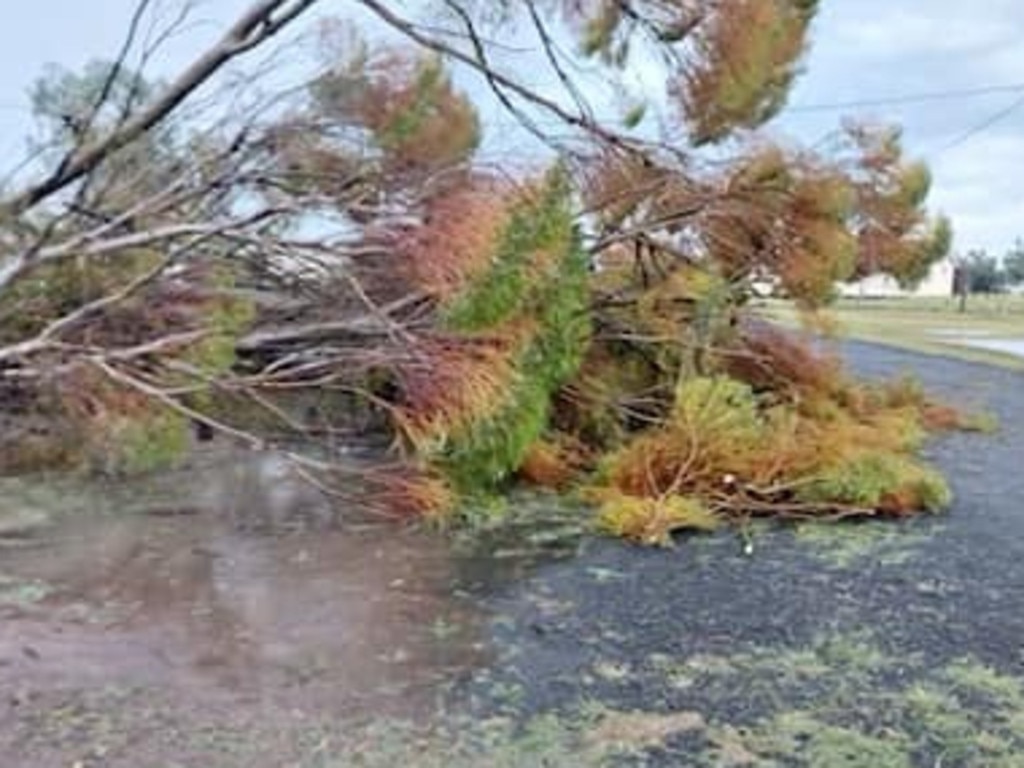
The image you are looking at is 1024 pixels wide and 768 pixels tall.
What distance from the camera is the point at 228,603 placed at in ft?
15.1

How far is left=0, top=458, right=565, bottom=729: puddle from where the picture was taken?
3730 millimetres

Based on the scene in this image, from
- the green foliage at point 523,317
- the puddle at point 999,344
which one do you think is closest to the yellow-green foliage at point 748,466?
the green foliage at point 523,317

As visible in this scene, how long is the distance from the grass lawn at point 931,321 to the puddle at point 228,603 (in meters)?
4.11

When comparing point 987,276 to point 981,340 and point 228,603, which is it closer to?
point 981,340

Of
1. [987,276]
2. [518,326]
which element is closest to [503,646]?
[518,326]

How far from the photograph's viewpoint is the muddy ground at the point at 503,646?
3.21 m

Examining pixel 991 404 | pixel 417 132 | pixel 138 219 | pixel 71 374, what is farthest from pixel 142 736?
pixel 991 404

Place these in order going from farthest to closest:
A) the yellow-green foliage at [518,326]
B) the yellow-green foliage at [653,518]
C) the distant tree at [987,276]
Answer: the distant tree at [987,276], the yellow-green foliage at [653,518], the yellow-green foliage at [518,326]

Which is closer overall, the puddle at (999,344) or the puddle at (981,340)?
the puddle at (999,344)

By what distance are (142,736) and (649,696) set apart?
142cm

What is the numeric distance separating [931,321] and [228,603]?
26989 mm

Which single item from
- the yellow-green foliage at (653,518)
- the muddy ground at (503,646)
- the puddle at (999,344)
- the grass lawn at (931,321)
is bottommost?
the muddy ground at (503,646)

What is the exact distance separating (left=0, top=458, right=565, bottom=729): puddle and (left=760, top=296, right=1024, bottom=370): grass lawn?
4.11 metres

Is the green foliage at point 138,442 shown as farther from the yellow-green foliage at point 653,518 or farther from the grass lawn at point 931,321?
the grass lawn at point 931,321
